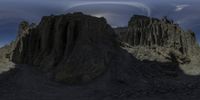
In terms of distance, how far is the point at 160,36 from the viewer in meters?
53.8

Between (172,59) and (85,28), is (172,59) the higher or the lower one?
the lower one

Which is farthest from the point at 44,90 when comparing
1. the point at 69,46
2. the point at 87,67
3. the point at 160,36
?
the point at 160,36

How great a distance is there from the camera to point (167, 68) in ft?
132

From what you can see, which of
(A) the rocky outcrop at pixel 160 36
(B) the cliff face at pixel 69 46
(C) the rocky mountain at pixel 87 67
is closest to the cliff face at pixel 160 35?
(A) the rocky outcrop at pixel 160 36

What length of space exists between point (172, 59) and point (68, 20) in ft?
46.3

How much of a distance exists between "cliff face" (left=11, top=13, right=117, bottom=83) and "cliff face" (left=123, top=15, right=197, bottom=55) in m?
16.3

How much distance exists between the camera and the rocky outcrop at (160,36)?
173ft

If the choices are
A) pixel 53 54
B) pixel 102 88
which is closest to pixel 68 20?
pixel 53 54

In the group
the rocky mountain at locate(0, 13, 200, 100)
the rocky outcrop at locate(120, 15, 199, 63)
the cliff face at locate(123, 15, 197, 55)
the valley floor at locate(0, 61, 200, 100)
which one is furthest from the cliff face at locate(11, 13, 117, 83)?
the cliff face at locate(123, 15, 197, 55)

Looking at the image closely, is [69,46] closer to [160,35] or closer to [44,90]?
[44,90]

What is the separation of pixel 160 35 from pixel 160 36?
14 cm

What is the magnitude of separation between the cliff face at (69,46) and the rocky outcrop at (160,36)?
51.8 feet

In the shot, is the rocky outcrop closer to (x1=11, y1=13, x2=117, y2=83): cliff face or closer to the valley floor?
(x1=11, y1=13, x2=117, y2=83): cliff face

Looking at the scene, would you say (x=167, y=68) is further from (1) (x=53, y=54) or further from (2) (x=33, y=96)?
(2) (x=33, y=96)
